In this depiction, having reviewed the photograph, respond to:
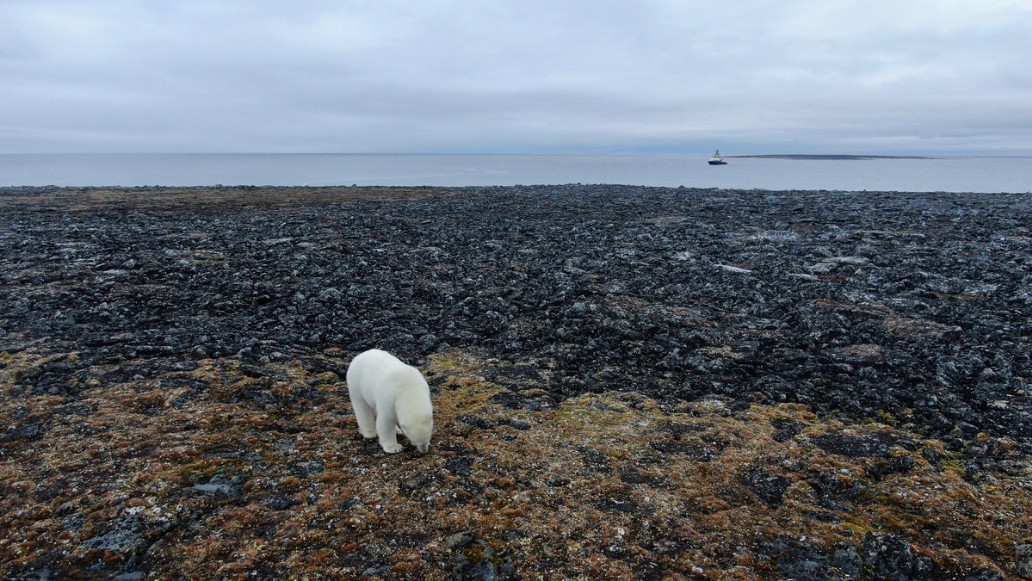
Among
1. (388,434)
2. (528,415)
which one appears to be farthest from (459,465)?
(528,415)

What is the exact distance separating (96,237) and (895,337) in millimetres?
19926

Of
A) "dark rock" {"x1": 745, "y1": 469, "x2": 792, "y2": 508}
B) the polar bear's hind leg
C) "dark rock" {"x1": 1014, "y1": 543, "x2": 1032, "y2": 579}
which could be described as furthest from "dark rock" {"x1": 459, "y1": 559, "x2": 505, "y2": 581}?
"dark rock" {"x1": 1014, "y1": 543, "x2": 1032, "y2": 579}

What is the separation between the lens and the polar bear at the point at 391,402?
18.7 ft

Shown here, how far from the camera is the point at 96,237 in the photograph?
16.8 m

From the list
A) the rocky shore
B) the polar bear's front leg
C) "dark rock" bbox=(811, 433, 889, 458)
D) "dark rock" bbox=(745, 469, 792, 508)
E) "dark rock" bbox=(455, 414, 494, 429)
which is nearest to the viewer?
the rocky shore

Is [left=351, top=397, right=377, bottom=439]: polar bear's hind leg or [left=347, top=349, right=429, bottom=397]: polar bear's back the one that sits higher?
[left=347, top=349, right=429, bottom=397]: polar bear's back

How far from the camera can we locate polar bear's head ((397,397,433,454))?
566 cm

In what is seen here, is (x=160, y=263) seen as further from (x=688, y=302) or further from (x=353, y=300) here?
(x=688, y=302)

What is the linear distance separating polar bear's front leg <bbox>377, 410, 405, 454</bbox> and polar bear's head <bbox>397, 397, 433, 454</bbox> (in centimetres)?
12

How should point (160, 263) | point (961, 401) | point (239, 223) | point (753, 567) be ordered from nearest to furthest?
point (753, 567) → point (961, 401) → point (160, 263) → point (239, 223)

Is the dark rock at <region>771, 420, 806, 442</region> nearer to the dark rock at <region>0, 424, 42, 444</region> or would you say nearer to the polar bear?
the polar bear

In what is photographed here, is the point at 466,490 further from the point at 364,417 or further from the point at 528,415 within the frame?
the point at 528,415

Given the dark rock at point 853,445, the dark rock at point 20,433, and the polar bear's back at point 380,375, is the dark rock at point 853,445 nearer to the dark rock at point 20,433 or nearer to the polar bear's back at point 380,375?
the polar bear's back at point 380,375

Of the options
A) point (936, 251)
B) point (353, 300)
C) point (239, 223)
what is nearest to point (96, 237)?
point (239, 223)
